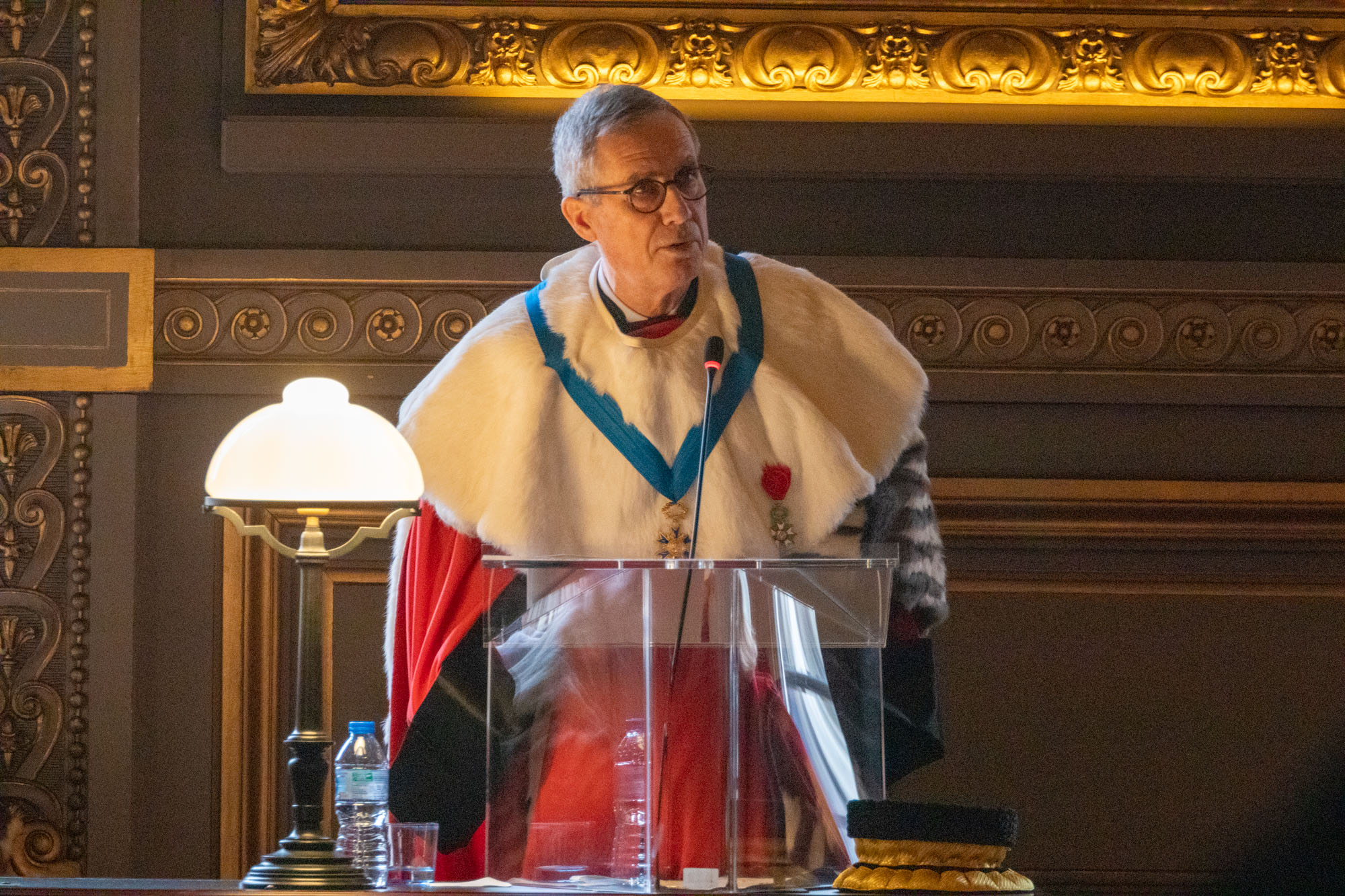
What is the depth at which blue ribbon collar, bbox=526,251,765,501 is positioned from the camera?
2.34 meters

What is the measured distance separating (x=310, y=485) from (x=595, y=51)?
1.87m

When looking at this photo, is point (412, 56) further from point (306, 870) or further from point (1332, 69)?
point (306, 870)

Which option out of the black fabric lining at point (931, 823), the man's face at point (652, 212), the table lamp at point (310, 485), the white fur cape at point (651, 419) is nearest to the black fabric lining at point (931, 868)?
the black fabric lining at point (931, 823)

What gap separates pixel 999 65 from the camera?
3.48m

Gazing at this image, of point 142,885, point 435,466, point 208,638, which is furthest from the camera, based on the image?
point 208,638

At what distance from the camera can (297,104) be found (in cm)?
346

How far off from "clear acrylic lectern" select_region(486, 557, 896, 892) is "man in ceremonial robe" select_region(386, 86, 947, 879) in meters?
A: 0.53

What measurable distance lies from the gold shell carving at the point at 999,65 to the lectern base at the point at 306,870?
2300 mm

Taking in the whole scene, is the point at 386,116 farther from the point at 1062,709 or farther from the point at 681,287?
the point at 1062,709

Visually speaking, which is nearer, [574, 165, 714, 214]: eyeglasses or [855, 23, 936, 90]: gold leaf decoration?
[574, 165, 714, 214]: eyeglasses

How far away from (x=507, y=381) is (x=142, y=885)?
3.15 ft

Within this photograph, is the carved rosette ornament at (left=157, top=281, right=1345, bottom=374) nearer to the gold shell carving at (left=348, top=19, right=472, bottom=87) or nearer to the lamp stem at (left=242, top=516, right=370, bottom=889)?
the gold shell carving at (left=348, top=19, right=472, bottom=87)

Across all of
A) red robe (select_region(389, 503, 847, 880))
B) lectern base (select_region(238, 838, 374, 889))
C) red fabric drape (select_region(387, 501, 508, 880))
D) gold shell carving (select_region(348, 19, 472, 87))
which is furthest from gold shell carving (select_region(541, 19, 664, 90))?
lectern base (select_region(238, 838, 374, 889))

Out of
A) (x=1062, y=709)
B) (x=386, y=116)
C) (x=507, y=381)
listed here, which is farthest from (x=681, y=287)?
(x=1062, y=709)
